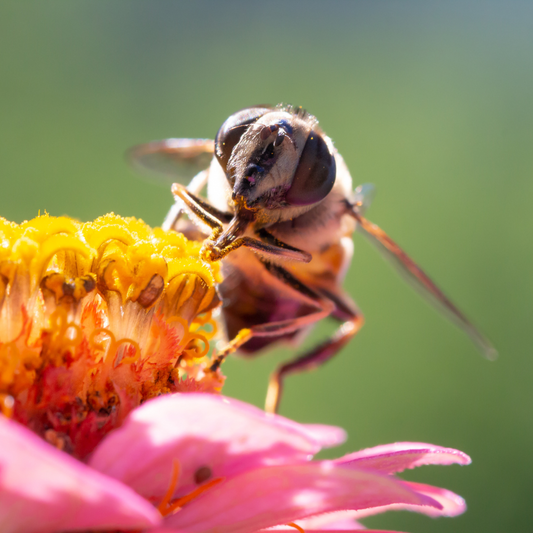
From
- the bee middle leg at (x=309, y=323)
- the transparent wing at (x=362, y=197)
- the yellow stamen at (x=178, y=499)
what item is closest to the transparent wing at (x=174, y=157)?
the transparent wing at (x=362, y=197)

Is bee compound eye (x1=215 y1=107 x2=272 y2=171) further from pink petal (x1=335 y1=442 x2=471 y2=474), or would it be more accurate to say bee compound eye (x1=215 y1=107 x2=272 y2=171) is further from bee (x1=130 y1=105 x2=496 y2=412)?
pink petal (x1=335 y1=442 x2=471 y2=474)

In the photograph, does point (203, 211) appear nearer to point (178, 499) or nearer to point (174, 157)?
point (178, 499)

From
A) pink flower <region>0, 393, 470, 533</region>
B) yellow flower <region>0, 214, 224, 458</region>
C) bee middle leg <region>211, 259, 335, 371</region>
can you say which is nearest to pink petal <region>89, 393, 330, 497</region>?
pink flower <region>0, 393, 470, 533</region>

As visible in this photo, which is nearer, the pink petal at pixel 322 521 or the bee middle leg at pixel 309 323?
the pink petal at pixel 322 521

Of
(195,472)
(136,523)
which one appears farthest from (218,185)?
(136,523)

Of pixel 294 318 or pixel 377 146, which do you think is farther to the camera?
pixel 377 146

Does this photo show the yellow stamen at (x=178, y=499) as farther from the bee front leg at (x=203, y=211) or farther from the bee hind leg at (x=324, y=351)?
the bee hind leg at (x=324, y=351)

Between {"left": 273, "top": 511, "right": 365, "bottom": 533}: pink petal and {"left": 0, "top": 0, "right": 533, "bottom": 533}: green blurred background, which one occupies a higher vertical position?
{"left": 0, "top": 0, "right": 533, "bottom": 533}: green blurred background

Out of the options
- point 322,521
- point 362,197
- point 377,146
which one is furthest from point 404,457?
point 377,146
